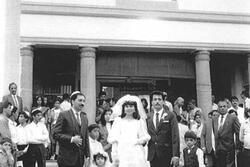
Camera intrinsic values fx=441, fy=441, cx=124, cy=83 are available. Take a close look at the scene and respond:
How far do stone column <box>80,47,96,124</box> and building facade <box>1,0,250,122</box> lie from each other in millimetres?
34

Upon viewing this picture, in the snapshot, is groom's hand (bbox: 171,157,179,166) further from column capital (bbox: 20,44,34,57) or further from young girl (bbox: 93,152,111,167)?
column capital (bbox: 20,44,34,57)

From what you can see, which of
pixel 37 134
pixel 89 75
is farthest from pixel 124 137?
pixel 89 75

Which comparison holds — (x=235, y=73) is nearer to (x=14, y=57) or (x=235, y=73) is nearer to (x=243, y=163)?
(x=243, y=163)

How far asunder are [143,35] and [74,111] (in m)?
Result: 9.07

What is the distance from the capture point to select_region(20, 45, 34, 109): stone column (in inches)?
572

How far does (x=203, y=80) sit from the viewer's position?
15.8m

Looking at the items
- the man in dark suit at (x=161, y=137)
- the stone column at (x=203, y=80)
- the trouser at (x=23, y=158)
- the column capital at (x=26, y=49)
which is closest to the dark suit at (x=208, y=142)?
the man in dark suit at (x=161, y=137)

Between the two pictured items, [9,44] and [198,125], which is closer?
[9,44]

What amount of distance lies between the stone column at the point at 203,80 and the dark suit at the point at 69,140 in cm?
928

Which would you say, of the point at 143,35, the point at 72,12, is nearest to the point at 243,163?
the point at 143,35

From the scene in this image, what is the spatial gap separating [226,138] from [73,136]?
432 cm

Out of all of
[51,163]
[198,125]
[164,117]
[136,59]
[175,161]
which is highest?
[136,59]

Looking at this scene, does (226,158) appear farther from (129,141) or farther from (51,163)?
(51,163)

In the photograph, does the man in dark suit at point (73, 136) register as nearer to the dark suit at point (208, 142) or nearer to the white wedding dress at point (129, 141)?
the white wedding dress at point (129, 141)
